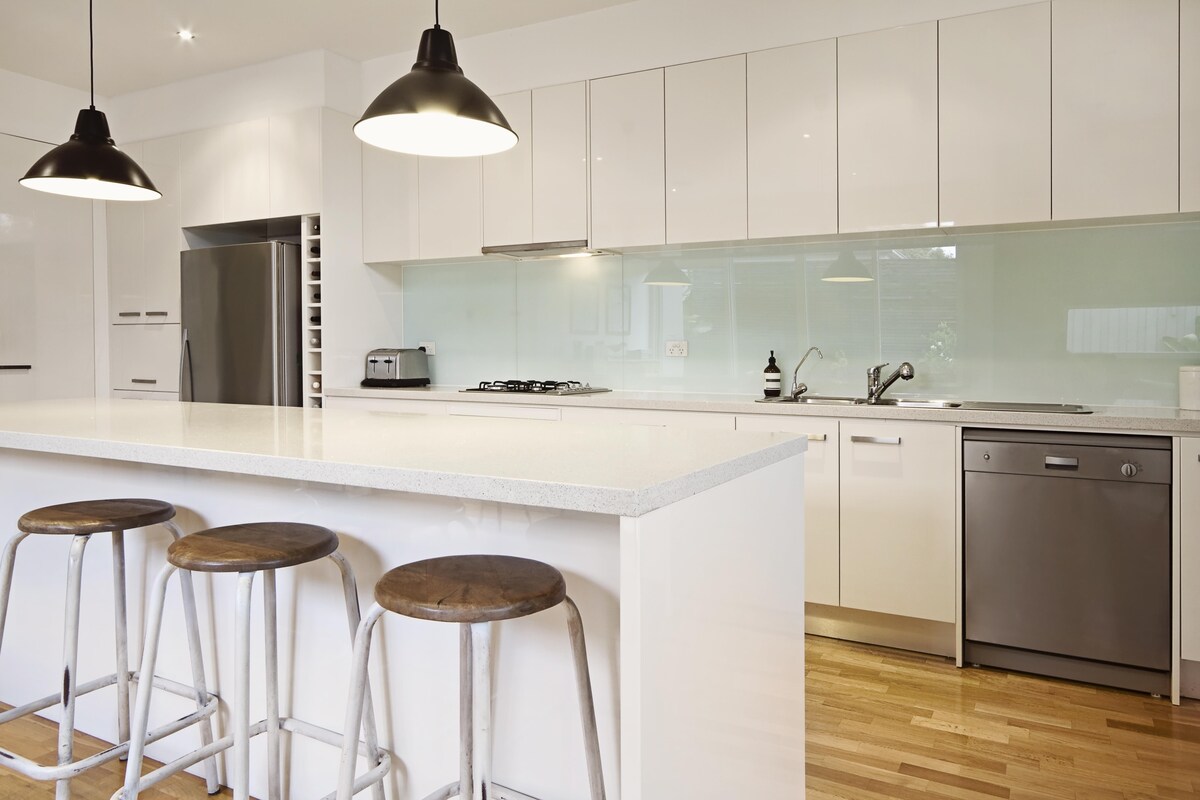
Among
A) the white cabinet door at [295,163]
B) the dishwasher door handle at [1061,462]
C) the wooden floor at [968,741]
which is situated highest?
the white cabinet door at [295,163]

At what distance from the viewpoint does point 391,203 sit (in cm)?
445

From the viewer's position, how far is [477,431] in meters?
1.89

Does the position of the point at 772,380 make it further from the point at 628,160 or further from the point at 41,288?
the point at 41,288

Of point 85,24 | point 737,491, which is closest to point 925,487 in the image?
point 737,491

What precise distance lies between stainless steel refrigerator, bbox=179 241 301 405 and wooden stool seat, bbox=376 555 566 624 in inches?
129

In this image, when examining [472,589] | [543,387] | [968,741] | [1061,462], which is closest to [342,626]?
[472,589]

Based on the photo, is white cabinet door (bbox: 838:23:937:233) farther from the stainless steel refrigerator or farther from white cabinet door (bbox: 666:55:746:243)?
the stainless steel refrigerator

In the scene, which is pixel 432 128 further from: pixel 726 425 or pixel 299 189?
pixel 299 189

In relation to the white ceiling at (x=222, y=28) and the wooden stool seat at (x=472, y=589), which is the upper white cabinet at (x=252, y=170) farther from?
the wooden stool seat at (x=472, y=589)

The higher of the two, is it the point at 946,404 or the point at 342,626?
the point at 946,404

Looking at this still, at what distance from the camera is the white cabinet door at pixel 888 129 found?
10.2 ft

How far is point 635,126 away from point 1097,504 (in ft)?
7.75

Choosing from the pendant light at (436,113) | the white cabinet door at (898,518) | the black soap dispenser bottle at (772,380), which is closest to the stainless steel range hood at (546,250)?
the black soap dispenser bottle at (772,380)

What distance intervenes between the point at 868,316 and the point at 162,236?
4015 millimetres
